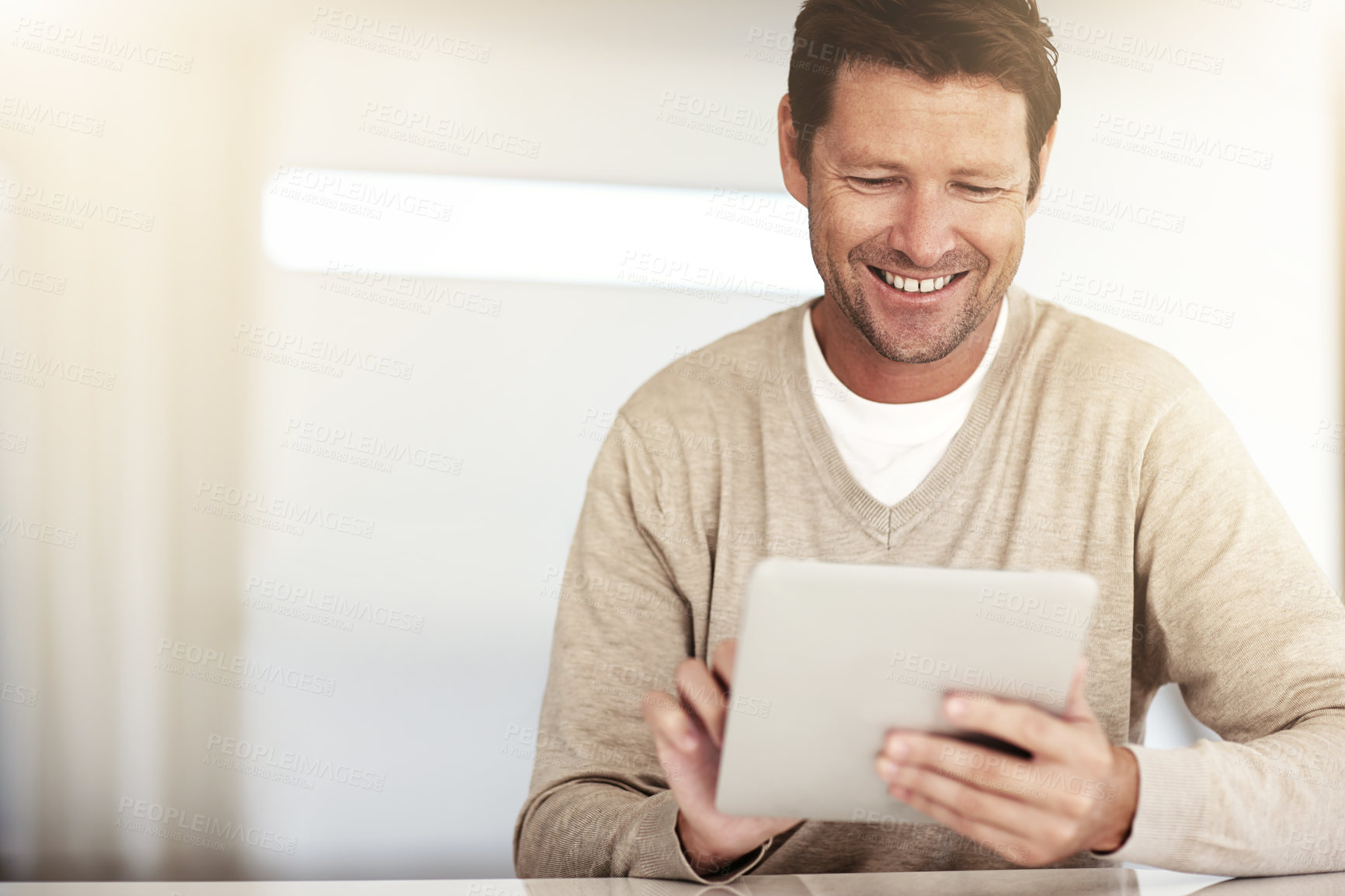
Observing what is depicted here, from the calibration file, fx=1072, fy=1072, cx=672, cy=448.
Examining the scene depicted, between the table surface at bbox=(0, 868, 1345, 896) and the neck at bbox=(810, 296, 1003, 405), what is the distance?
720mm

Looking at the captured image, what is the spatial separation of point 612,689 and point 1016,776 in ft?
1.93

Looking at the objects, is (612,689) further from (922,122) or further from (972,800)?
(922,122)

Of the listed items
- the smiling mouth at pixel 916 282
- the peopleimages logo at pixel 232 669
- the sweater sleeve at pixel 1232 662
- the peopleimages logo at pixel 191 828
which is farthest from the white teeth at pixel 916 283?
the peopleimages logo at pixel 191 828

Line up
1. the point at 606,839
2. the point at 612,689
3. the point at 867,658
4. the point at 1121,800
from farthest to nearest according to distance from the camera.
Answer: the point at 612,689 → the point at 606,839 → the point at 1121,800 → the point at 867,658

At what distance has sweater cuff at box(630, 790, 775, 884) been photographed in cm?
105

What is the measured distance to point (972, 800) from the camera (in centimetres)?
92

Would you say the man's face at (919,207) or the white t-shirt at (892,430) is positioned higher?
the man's face at (919,207)

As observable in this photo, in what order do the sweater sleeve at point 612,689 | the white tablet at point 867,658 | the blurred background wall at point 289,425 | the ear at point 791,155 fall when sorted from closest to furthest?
the white tablet at point 867,658, the sweater sleeve at point 612,689, the ear at point 791,155, the blurred background wall at point 289,425

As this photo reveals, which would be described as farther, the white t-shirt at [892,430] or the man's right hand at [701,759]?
the white t-shirt at [892,430]

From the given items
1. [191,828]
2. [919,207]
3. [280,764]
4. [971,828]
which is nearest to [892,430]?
[919,207]

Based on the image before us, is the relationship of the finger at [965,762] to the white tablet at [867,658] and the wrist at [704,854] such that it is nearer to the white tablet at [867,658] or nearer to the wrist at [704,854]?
the white tablet at [867,658]

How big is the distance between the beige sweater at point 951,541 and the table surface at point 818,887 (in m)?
0.17

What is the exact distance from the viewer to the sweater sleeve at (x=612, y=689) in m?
1.17

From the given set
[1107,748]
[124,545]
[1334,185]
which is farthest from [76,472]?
[1334,185]
